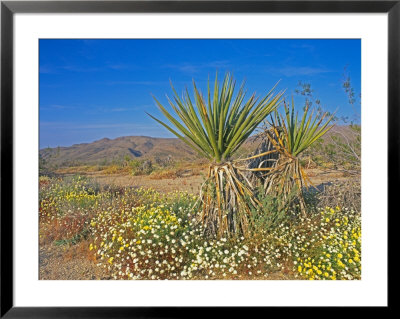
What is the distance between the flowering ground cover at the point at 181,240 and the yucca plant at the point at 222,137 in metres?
0.16

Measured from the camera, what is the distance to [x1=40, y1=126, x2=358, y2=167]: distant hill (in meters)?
2.18

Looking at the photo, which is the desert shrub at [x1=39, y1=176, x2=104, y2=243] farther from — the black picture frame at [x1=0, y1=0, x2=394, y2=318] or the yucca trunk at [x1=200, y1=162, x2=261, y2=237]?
the yucca trunk at [x1=200, y1=162, x2=261, y2=237]

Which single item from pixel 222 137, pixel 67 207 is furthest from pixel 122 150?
pixel 222 137

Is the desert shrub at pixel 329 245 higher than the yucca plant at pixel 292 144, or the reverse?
the yucca plant at pixel 292 144

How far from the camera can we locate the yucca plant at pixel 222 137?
201 centimetres

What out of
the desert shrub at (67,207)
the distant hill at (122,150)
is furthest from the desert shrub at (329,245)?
the desert shrub at (67,207)

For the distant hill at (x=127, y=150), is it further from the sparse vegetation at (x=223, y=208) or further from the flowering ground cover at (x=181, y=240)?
the flowering ground cover at (x=181, y=240)

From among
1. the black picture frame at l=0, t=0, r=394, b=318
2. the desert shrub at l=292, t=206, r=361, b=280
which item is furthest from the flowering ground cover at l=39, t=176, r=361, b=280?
the black picture frame at l=0, t=0, r=394, b=318

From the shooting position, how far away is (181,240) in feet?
6.84

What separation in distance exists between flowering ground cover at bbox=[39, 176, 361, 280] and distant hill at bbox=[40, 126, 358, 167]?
23 centimetres

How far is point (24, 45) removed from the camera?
5.99 ft

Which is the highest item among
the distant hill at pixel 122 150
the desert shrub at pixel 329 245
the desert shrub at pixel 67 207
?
the distant hill at pixel 122 150

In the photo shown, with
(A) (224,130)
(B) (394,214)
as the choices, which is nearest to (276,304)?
(B) (394,214)

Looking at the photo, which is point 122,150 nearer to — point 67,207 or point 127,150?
point 127,150
